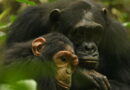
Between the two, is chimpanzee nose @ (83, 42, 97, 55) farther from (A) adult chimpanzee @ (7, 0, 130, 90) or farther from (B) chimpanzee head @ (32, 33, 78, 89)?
(B) chimpanzee head @ (32, 33, 78, 89)

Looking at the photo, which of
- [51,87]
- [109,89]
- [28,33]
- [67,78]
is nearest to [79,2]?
[28,33]

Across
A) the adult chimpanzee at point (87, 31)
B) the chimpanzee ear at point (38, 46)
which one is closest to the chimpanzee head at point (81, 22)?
the adult chimpanzee at point (87, 31)

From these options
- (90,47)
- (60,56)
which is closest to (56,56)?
(60,56)

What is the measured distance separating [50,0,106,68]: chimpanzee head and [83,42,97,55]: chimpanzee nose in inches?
1.3

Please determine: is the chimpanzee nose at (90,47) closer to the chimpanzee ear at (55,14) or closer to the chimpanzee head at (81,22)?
the chimpanzee head at (81,22)

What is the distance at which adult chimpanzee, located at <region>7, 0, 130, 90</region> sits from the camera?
3512 millimetres

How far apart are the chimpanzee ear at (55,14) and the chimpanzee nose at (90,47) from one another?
50 cm

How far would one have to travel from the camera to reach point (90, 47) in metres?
3.26

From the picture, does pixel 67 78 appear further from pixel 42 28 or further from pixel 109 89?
pixel 42 28

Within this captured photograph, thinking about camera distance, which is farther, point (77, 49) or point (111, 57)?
point (111, 57)

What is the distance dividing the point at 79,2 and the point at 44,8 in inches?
17.6

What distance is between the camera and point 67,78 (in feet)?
8.58

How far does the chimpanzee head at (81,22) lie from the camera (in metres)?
3.51

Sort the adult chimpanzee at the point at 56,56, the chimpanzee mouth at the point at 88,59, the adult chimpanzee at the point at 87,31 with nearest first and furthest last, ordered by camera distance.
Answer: the adult chimpanzee at the point at 56,56 < the chimpanzee mouth at the point at 88,59 < the adult chimpanzee at the point at 87,31
